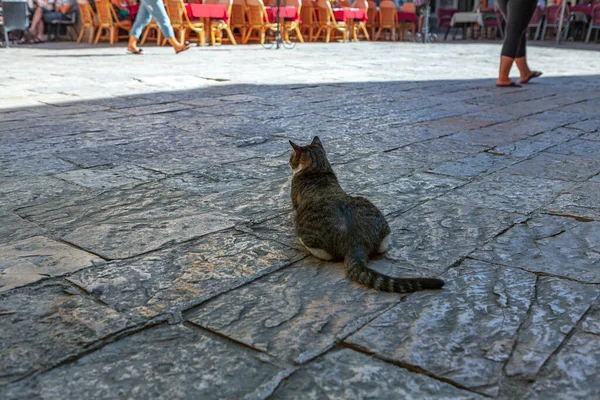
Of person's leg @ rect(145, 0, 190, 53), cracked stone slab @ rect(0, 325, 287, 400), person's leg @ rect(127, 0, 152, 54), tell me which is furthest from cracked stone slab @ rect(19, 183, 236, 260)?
person's leg @ rect(127, 0, 152, 54)

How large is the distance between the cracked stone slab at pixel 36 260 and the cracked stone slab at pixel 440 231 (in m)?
1.00

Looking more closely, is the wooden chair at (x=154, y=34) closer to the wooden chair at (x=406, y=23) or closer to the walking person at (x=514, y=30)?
the wooden chair at (x=406, y=23)

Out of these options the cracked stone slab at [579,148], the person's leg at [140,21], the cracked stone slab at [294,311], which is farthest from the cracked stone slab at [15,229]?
the person's leg at [140,21]

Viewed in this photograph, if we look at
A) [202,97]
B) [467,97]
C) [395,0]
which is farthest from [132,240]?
[395,0]

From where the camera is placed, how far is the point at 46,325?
1.49 meters

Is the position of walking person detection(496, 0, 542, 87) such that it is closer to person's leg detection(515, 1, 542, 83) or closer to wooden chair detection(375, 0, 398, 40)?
person's leg detection(515, 1, 542, 83)

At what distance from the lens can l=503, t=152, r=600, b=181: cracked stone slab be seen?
2.99 metres

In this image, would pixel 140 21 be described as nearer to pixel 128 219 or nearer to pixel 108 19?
pixel 108 19

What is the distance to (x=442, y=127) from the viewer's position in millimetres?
4289

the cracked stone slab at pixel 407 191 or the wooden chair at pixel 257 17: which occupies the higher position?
the wooden chair at pixel 257 17

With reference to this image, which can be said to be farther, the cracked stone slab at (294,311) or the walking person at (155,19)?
the walking person at (155,19)

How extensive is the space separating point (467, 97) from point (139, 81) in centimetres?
346

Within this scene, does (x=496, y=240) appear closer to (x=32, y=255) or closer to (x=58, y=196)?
(x=32, y=255)

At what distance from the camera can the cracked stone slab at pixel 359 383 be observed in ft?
4.01
